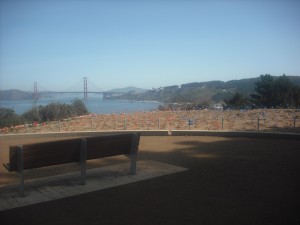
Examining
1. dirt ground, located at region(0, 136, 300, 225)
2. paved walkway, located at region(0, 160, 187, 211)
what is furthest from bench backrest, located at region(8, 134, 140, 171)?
dirt ground, located at region(0, 136, 300, 225)

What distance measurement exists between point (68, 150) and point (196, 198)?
2386mm

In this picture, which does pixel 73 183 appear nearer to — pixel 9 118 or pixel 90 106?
pixel 9 118

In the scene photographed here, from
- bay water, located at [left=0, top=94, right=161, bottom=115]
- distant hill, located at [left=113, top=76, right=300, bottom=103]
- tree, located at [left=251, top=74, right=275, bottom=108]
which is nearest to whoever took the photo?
bay water, located at [left=0, top=94, right=161, bottom=115]

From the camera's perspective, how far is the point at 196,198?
4.86 m

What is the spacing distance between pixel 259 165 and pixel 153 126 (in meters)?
9.46

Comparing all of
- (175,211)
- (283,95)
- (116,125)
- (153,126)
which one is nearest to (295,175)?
(175,211)

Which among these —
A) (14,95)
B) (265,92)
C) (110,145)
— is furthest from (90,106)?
(110,145)

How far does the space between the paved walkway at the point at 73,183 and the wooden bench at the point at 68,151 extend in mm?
214

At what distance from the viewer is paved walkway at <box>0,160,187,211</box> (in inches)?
195

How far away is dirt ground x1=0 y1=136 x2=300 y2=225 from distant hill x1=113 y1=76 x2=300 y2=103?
35.0 metres

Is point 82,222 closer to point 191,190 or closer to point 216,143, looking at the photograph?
point 191,190

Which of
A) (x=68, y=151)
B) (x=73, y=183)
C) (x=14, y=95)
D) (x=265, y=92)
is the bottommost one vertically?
(x=73, y=183)

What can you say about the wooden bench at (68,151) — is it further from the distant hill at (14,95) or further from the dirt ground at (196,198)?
the distant hill at (14,95)

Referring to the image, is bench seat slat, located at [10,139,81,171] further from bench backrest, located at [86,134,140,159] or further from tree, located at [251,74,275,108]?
tree, located at [251,74,275,108]
